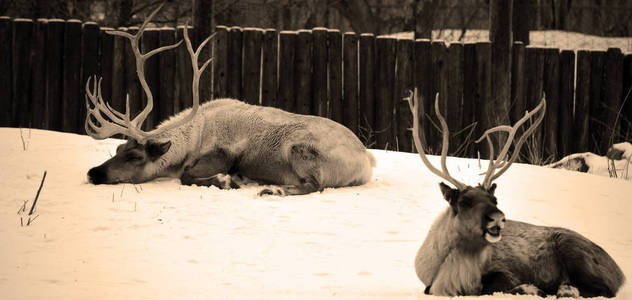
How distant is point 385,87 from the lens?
10812 mm

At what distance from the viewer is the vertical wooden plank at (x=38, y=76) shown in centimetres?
1117

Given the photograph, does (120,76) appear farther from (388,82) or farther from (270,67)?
(388,82)

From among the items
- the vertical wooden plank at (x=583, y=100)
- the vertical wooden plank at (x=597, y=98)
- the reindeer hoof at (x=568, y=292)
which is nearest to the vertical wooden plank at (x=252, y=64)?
the vertical wooden plank at (x=583, y=100)

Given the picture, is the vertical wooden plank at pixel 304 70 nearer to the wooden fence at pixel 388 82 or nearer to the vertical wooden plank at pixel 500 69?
the wooden fence at pixel 388 82

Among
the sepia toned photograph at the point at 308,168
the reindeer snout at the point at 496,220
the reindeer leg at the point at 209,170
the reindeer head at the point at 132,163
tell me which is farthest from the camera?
the reindeer leg at the point at 209,170

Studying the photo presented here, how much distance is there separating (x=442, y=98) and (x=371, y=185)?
2698mm

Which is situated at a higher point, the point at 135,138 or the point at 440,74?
the point at 440,74

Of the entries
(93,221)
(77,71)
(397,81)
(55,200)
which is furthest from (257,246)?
(77,71)

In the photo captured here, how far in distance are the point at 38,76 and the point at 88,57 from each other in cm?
73

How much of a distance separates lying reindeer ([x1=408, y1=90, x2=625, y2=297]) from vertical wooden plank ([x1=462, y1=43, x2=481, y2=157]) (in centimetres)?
568

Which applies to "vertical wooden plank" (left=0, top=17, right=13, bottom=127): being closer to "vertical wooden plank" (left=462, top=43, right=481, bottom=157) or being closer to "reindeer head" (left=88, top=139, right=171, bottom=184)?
"reindeer head" (left=88, top=139, right=171, bottom=184)

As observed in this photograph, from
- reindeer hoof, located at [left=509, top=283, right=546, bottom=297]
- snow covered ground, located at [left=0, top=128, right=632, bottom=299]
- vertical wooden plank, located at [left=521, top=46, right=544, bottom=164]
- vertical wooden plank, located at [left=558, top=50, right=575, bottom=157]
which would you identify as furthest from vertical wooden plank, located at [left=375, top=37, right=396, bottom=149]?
reindeer hoof, located at [left=509, top=283, right=546, bottom=297]

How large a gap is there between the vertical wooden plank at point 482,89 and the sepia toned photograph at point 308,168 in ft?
0.09

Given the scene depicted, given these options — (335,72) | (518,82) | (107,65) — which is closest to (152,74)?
(107,65)
